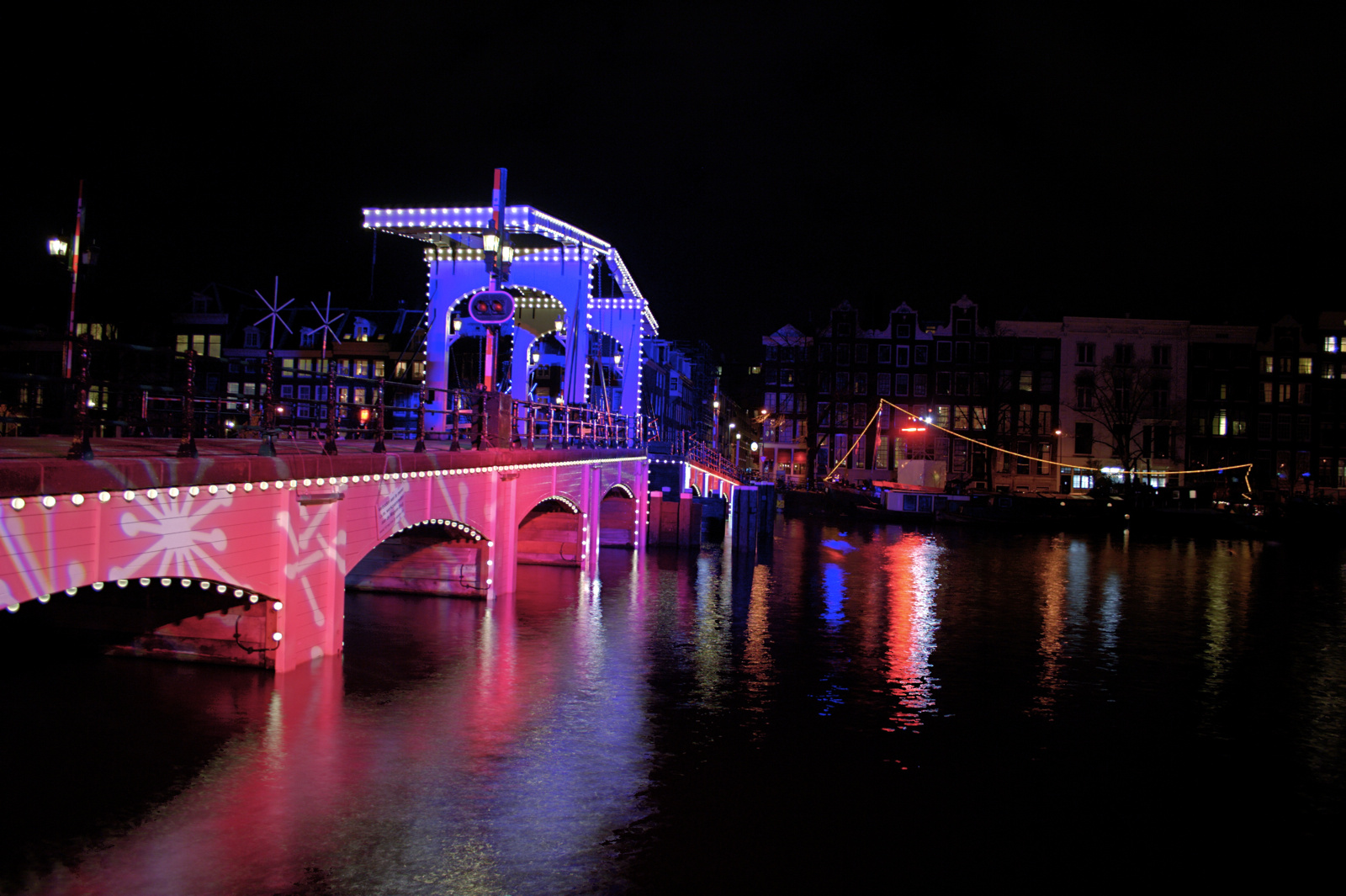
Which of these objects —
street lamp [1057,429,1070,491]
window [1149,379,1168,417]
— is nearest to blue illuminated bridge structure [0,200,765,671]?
street lamp [1057,429,1070,491]

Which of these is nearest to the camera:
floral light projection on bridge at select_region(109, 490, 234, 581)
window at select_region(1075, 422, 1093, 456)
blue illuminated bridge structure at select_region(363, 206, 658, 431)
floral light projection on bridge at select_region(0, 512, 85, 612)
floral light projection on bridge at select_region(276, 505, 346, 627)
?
floral light projection on bridge at select_region(0, 512, 85, 612)

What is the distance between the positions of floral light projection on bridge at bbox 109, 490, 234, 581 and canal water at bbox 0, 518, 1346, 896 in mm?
2332

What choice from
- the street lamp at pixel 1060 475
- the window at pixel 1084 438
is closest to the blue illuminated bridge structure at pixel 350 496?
the street lamp at pixel 1060 475

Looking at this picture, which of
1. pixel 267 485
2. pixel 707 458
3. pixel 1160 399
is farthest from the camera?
pixel 1160 399

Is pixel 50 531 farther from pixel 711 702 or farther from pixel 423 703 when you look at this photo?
pixel 711 702

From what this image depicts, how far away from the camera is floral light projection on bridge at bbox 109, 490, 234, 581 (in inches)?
383

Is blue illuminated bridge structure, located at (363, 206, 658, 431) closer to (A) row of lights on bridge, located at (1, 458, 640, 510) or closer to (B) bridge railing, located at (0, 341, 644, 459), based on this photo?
(B) bridge railing, located at (0, 341, 644, 459)

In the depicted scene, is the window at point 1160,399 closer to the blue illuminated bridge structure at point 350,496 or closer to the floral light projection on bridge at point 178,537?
the blue illuminated bridge structure at point 350,496

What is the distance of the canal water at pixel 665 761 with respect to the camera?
30.7 ft

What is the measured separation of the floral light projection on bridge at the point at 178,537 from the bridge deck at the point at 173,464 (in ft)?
0.88

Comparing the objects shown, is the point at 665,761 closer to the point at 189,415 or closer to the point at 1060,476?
the point at 189,415

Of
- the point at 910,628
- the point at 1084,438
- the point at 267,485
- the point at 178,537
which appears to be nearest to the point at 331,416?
the point at 267,485

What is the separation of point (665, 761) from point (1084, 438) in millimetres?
69935

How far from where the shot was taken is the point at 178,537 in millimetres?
10484
